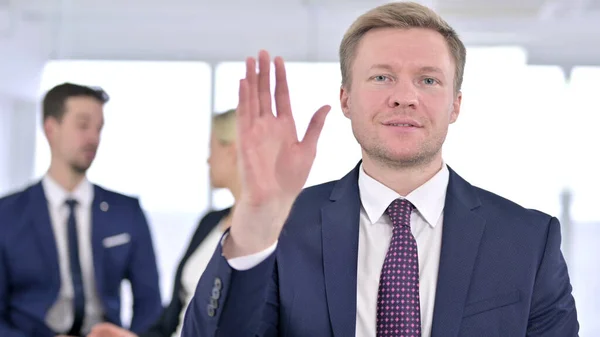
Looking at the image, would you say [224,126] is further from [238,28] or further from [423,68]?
[423,68]

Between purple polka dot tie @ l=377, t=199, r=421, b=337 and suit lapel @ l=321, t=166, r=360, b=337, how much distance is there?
0.25ft

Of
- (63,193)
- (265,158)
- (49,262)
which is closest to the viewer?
(265,158)

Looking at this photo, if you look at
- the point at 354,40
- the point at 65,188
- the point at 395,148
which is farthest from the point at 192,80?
the point at 395,148

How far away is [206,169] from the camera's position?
10.1 feet

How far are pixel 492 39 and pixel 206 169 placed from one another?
1.48 metres

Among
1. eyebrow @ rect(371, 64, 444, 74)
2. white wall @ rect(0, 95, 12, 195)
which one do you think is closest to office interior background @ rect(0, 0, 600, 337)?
white wall @ rect(0, 95, 12, 195)

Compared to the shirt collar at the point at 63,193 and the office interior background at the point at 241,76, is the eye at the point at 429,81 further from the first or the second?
the shirt collar at the point at 63,193

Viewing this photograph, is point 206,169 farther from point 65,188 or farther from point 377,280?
point 377,280

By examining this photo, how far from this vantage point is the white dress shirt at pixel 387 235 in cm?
172

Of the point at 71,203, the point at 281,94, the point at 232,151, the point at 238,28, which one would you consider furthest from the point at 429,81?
the point at 71,203

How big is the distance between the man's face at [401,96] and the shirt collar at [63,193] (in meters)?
1.43

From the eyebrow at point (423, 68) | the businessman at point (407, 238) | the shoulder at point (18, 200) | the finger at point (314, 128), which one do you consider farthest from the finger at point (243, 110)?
the shoulder at point (18, 200)

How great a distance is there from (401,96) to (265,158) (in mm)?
603

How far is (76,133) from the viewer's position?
3.00 metres
